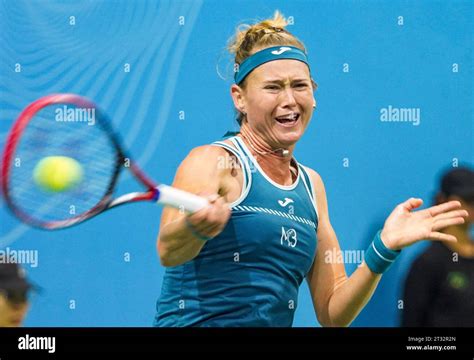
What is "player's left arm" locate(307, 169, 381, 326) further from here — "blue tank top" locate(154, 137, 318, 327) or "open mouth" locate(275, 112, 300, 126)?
"open mouth" locate(275, 112, 300, 126)

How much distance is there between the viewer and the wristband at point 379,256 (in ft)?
10.9

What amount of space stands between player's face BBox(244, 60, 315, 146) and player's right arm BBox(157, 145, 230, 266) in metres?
0.20

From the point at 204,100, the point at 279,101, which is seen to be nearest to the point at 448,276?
the point at 279,101

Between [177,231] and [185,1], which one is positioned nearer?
[177,231]

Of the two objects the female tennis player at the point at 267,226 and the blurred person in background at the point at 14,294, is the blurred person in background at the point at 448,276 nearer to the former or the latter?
the female tennis player at the point at 267,226

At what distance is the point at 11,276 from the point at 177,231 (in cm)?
82

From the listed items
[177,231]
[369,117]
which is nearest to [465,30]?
[369,117]

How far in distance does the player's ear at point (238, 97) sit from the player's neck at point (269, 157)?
3.1 inches

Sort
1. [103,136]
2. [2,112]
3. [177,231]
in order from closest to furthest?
[177,231]
[103,136]
[2,112]

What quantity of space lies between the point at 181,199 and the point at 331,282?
0.80 meters

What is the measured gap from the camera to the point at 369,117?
3541mm

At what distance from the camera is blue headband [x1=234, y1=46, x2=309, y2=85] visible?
11.2 ft

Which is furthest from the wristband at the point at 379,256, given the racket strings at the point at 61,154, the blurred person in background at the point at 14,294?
the blurred person in background at the point at 14,294
